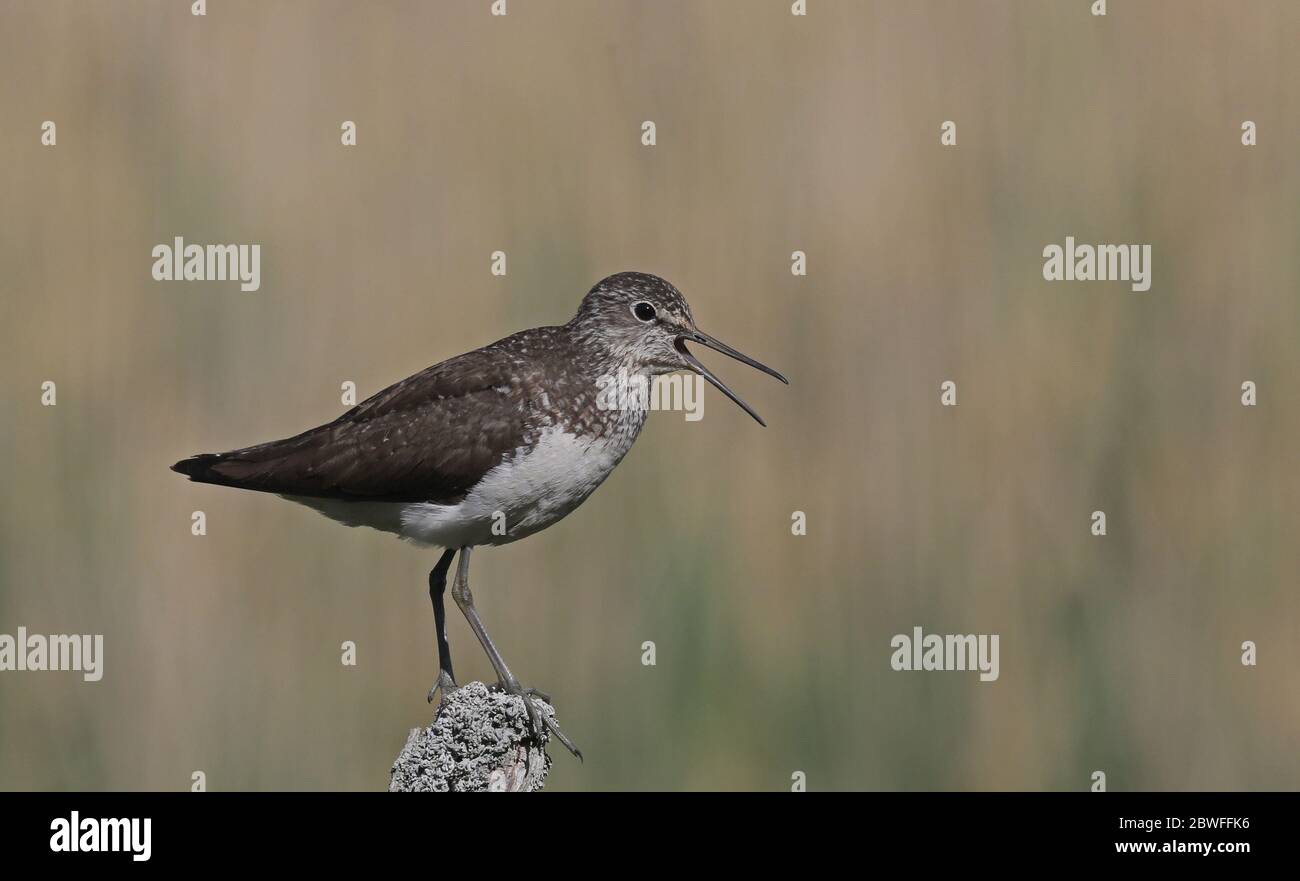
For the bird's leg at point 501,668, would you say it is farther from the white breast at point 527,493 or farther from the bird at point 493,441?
the white breast at point 527,493

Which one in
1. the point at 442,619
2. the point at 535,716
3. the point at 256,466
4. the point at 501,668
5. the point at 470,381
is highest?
the point at 470,381

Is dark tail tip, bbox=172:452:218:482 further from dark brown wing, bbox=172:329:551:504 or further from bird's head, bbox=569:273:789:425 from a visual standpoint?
bird's head, bbox=569:273:789:425

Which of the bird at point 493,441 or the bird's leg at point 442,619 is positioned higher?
the bird at point 493,441

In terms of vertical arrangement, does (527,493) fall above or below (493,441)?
below

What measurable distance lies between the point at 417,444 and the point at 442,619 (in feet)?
3.04

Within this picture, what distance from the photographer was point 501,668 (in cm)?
648

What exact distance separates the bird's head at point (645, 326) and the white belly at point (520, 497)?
38 cm

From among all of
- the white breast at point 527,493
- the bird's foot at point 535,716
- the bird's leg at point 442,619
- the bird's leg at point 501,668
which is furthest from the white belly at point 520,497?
the bird's foot at point 535,716

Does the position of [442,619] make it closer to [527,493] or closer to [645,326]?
[527,493]

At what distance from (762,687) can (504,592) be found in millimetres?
1405

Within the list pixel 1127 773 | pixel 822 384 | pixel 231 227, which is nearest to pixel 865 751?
pixel 1127 773

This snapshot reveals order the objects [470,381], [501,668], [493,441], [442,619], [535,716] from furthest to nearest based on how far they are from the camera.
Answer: [442,619], [470,381], [493,441], [501,668], [535,716]

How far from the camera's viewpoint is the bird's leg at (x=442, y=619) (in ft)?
23.2

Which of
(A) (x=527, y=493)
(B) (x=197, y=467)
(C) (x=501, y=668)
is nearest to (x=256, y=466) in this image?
(B) (x=197, y=467)
